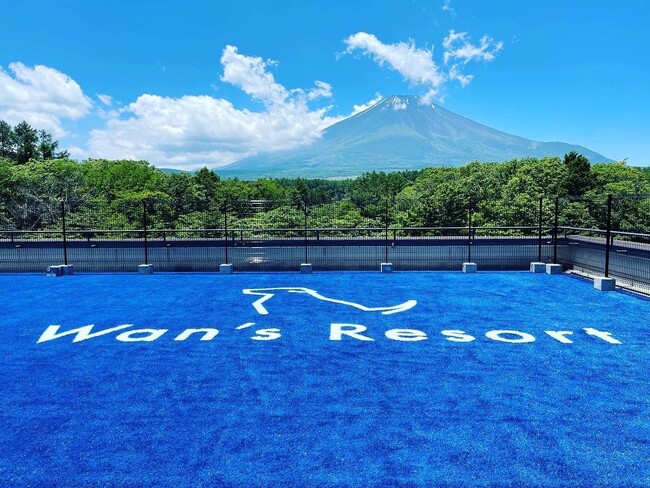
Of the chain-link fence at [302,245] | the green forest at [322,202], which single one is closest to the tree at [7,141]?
the green forest at [322,202]

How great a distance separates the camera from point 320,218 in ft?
66.1

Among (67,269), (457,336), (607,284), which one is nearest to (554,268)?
(607,284)

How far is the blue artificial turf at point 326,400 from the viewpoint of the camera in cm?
404

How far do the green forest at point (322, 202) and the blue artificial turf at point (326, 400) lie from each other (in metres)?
6.59

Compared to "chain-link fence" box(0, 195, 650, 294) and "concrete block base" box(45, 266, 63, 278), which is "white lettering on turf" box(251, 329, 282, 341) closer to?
"chain-link fence" box(0, 195, 650, 294)

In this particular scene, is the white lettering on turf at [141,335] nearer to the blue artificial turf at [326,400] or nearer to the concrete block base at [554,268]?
the blue artificial turf at [326,400]

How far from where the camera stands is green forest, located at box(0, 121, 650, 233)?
68.2 ft

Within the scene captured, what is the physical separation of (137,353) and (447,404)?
4.71 meters

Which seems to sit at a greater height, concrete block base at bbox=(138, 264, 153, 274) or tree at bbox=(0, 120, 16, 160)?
tree at bbox=(0, 120, 16, 160)

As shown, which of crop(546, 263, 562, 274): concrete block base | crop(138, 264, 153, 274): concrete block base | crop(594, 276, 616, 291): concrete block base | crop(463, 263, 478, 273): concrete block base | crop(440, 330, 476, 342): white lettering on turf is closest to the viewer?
crop(440, 330, 476, 342): white lettering on turf

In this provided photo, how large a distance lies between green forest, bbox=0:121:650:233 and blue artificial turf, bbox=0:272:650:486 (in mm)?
6594

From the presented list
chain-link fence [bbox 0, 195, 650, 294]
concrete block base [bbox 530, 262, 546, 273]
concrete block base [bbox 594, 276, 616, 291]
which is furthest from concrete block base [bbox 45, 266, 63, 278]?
concrete block base [bbox 594, 276, 616, 291]

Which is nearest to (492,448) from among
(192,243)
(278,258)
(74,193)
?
(278,258)

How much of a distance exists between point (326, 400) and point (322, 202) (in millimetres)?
15287
